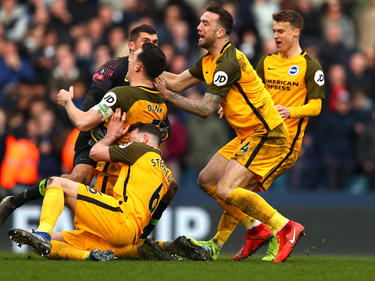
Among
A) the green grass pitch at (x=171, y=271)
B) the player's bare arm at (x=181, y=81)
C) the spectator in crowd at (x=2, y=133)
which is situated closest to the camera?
the green grass pitch at (x=171, y=271)

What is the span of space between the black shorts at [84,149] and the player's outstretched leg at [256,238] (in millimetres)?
1859

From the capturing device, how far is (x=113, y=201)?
7902 millimetres

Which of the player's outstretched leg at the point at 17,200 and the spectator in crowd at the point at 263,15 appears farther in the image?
the spectator in crowd at the point at 263,15

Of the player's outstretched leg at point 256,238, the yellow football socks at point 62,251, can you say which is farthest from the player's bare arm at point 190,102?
the yellow football socks at point 62,251

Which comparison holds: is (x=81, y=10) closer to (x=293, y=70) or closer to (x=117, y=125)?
(x=293, y=70)

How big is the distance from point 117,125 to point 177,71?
6.12 m

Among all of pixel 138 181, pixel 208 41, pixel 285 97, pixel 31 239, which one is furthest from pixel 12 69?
pixel 31 239

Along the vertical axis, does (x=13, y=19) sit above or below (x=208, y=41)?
above

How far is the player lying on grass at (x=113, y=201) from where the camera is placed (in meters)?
7.82

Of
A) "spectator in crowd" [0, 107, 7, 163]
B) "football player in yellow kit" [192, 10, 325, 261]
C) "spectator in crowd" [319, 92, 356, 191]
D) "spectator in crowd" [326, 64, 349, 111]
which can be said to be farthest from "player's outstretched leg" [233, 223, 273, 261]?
"spectator in crowd" [326, 64, 349, 111]

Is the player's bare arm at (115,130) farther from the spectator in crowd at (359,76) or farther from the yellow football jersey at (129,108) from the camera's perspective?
the spectator in crowd at (359,76)

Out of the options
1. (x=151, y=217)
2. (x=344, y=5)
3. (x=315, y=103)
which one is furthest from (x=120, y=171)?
(x=344, y=5)

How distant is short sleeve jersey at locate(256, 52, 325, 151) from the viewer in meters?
9.55

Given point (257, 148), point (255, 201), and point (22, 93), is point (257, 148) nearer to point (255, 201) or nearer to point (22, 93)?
point (255, 201)
